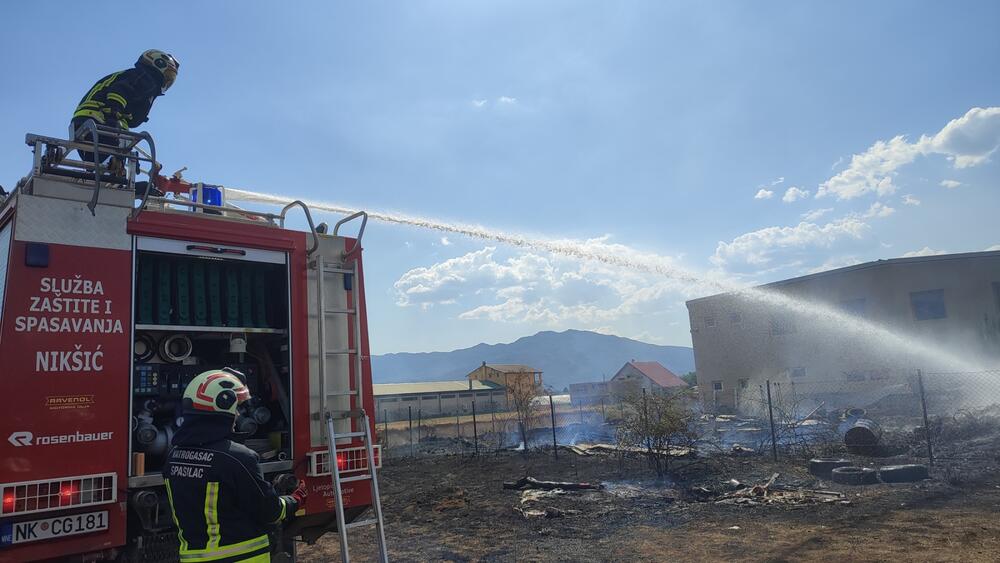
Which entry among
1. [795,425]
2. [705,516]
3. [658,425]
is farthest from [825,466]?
[705,516]

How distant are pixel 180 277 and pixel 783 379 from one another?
35.4m

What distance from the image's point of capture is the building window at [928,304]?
3069 cm

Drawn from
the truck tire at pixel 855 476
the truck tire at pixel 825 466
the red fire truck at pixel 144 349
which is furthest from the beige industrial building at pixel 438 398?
the red fire truck at pixel 144 349

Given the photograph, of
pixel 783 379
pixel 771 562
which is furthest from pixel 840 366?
pixel 771 562

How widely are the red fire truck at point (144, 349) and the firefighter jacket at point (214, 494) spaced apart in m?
0.92

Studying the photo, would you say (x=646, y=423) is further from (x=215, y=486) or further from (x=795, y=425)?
(x=215, y=486)

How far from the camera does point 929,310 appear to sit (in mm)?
30859

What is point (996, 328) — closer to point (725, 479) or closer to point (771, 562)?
point (725, 479)

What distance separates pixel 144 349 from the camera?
5086 mm

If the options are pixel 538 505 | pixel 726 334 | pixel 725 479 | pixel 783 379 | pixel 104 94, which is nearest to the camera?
pixel 104 94

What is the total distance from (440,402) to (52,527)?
49153 millimetres

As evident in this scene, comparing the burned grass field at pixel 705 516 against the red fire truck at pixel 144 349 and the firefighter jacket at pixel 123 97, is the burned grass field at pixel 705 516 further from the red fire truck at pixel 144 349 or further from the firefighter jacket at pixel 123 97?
→ the firefighter jacket at pixel 123 97

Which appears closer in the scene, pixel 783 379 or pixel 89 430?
pixel 89 430

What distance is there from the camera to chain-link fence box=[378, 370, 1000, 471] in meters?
13.3
